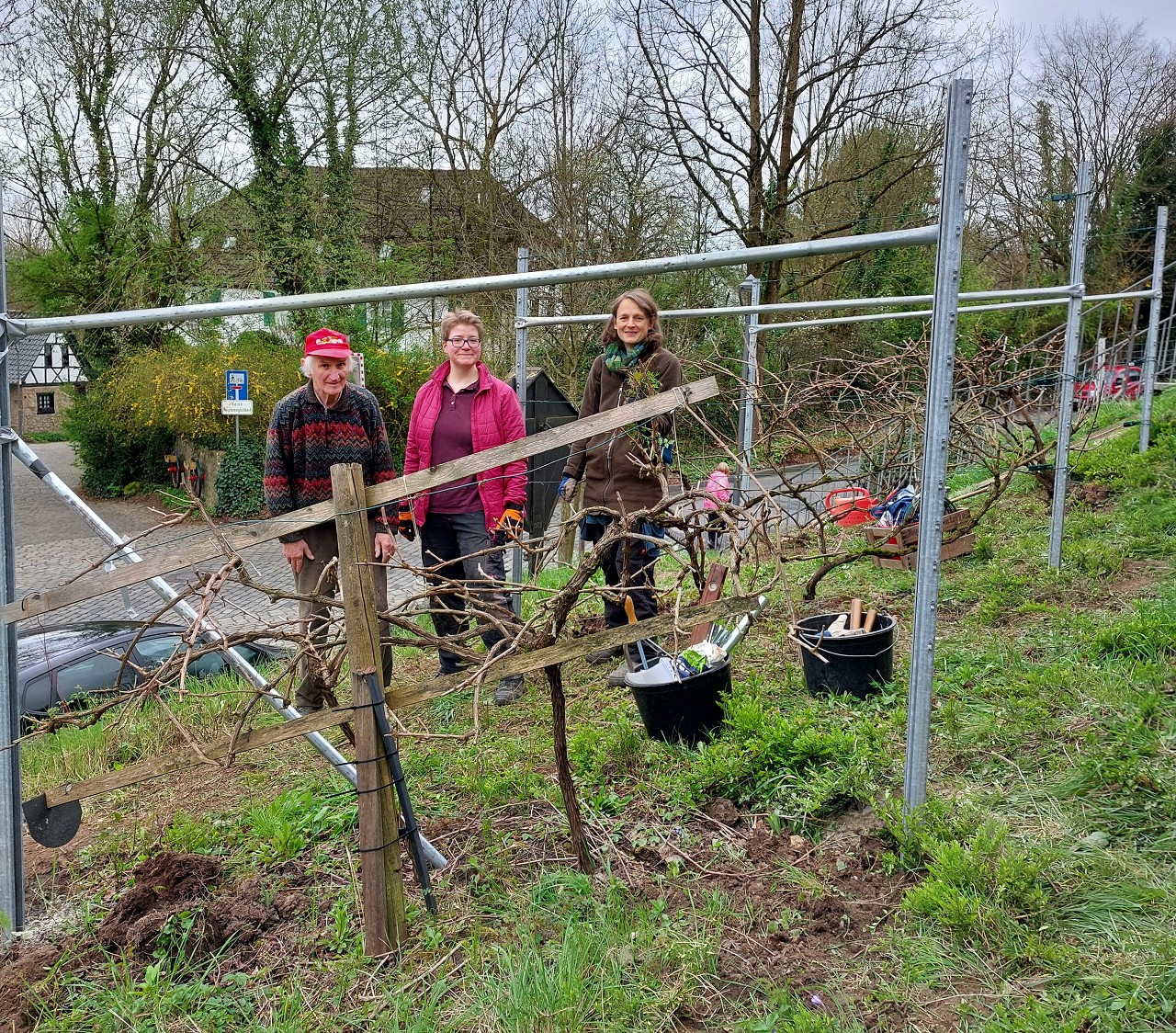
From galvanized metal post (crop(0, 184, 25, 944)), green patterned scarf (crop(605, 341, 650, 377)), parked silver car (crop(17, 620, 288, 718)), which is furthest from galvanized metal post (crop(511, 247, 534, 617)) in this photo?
galvanized metal post (crop(0, 184, 25, 944))

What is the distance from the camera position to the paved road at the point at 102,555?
8844mm

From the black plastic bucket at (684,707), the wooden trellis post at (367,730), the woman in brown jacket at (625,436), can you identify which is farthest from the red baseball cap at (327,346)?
the black plastic bucket at (684,707)

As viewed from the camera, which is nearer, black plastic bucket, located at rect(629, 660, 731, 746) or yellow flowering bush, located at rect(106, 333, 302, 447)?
black plastic bucket, located at rect(629, 660, 731, 746)

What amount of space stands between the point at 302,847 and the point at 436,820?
474 mm

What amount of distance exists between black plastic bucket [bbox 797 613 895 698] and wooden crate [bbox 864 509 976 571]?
228 centimetres

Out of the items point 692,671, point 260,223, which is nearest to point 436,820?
point 692,671

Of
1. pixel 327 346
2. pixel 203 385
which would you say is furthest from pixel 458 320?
pixel 203 385

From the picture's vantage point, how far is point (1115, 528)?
646cm

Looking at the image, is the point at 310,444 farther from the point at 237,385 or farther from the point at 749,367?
the point at 237,385

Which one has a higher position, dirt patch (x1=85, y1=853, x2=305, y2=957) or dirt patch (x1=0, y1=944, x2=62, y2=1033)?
dirt patch (x1=85, y1=853, x2=305, y2=957)

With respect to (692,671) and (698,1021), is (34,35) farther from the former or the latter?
(698,1021)

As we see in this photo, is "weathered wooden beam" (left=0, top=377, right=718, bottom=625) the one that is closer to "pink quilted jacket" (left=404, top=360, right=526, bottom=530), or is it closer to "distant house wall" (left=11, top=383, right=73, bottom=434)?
"pink quilted jacket" (left=404, top=360, right=526, bottom=530)

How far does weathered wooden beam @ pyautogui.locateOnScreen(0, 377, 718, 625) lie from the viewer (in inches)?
97.5

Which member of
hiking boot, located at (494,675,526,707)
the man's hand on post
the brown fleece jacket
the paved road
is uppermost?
the brown fleece jacket
